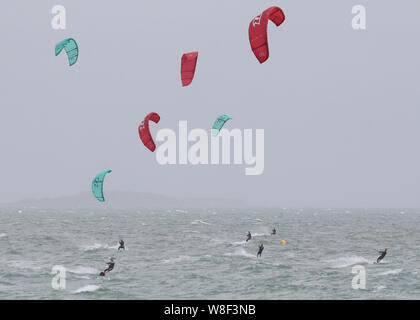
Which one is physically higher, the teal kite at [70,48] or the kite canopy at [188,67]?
the teal kite at [70,48]

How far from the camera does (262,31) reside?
2200cm

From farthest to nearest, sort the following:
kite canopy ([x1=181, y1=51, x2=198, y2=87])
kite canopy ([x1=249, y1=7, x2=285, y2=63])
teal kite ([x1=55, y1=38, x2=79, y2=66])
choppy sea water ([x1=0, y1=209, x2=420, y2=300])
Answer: teal kite ([x1=55, y1=38, x2=79, y2=66])
kite canopy ([x1=181, y1=51, x2=198, y2=87])
choppy sea water ([x1=0, y1=209, x2=420, y2=300])
kite canopy ([x1=249, y1=7, x2=285, y2=63])

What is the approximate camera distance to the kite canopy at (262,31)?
2180cm

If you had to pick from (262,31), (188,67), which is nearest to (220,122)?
(188,67)

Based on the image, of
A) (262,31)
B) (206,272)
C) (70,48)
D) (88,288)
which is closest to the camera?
(262,31)

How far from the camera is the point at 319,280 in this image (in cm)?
2675

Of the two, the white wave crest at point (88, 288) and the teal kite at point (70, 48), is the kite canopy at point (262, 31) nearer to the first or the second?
the white wave crest at point (88, 288)

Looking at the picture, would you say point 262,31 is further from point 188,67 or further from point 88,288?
point 88,288

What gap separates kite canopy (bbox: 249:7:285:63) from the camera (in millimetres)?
21797

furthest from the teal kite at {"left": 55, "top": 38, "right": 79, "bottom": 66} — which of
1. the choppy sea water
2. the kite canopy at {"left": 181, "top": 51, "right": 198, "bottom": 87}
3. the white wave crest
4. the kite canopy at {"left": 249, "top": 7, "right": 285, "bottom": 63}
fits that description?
the white wave crest

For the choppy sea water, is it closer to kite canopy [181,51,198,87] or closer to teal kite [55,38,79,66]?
kite canopy [181,51,198,87]

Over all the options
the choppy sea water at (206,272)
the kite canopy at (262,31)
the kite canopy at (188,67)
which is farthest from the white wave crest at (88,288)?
the kite canopy at (188,67)
